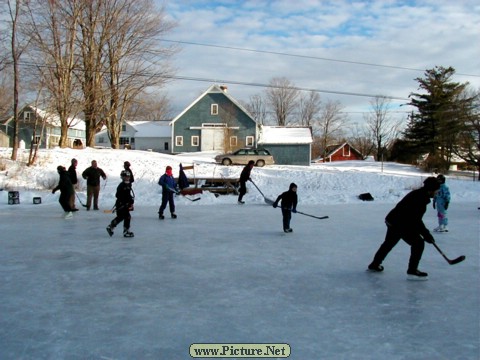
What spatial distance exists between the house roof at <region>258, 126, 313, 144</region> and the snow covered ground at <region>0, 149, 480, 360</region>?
26.5 m

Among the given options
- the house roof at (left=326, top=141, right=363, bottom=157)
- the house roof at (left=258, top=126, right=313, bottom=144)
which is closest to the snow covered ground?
the house roof at (left=258, top=126, right=313, bottom=144)

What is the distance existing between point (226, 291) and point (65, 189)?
323 inches

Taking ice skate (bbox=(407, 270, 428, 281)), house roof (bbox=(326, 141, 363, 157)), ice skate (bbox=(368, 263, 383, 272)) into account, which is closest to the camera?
ice skate (bbox=(407, 270, 428, 281))

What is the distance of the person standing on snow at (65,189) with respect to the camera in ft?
39.2

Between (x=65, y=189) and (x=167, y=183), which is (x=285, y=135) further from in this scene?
(x=65, y=189)

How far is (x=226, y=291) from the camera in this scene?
213 inches

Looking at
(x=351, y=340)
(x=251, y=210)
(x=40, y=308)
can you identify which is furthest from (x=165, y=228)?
(x=351, y=340)

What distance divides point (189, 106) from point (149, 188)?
22.8 metres

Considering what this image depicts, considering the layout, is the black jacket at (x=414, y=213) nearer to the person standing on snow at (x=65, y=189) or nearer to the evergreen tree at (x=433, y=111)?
the person standing on snow at (x=65, y=189)

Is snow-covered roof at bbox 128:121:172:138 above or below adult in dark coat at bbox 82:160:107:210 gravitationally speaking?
above

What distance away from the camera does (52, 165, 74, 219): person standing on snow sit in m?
12.0

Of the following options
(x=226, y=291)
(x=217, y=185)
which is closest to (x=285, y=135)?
(x=217, y=185)

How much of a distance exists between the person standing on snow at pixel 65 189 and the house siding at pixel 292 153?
27.2m

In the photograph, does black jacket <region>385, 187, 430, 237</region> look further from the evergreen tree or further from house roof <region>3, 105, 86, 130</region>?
the evergreen tree
